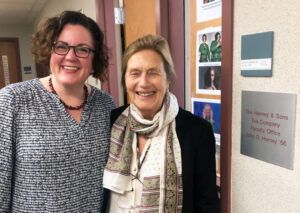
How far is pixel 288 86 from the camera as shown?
843 millimetres

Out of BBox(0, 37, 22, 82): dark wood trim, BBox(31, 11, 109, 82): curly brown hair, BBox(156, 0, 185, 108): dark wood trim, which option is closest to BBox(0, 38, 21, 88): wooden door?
BBox(0, 37, 22, 82): dark wood trim

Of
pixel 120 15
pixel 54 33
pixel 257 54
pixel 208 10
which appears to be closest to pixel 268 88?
pixel 257 54

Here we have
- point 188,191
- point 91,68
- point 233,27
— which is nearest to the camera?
point 233,27

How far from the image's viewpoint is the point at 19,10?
572 cm

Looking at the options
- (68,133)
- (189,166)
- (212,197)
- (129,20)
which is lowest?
(212,197)

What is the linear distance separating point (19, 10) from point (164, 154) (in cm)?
571

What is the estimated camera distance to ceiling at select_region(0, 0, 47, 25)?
16.6 feet

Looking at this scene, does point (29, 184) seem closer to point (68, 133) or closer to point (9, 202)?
point (9, 202)

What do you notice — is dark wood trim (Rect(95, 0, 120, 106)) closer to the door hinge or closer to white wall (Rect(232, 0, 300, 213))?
the door hinge

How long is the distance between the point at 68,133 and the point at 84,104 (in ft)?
0.57

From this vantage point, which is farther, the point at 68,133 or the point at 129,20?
the point at 129,20

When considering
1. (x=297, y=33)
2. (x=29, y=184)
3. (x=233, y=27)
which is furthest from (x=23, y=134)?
(x=297, y=33)

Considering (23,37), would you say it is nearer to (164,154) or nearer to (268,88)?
(164,154)

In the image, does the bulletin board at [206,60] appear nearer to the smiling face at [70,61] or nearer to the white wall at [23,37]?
the smiling face at [70,61]
